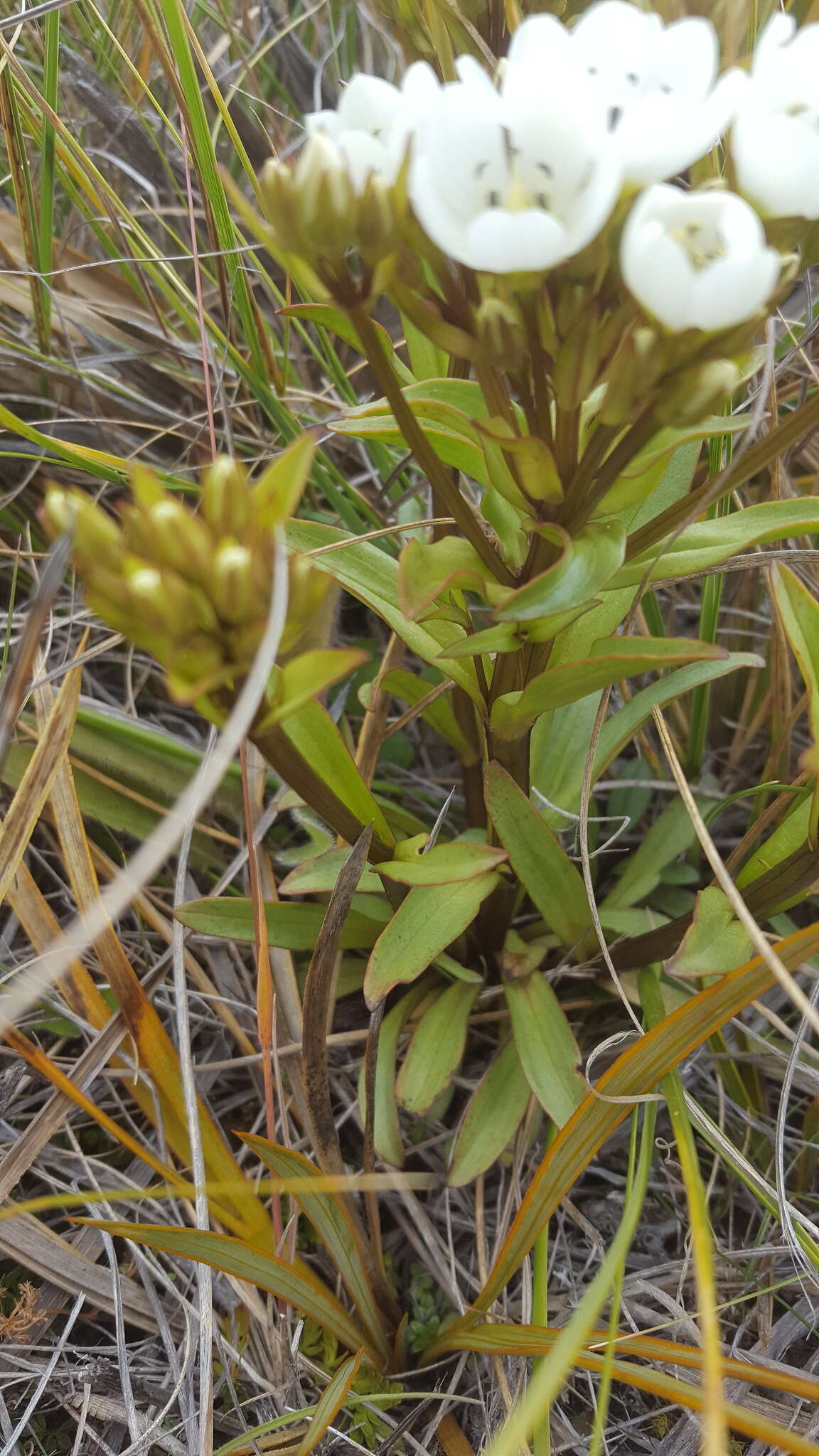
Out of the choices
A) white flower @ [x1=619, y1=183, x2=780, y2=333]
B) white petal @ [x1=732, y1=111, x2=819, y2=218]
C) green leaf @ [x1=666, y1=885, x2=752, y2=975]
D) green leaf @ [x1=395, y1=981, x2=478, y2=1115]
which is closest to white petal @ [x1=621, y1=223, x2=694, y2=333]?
white flower @ [x1=619, y1=183, x2=780, y2=333]

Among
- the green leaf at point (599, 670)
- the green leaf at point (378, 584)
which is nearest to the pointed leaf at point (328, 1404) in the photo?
the green leaf at point (378, 584)

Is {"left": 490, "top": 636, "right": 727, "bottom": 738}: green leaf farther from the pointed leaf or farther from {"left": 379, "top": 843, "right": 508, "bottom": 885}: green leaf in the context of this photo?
the pointed leaf

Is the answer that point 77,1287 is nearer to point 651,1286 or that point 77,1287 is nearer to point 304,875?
point 304,875

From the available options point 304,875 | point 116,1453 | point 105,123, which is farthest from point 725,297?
point 105,123

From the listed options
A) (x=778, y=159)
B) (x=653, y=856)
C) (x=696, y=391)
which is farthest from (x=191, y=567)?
(x=653, y=856)

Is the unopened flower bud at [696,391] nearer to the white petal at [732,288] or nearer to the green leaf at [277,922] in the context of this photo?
the white petal at [732,288]
